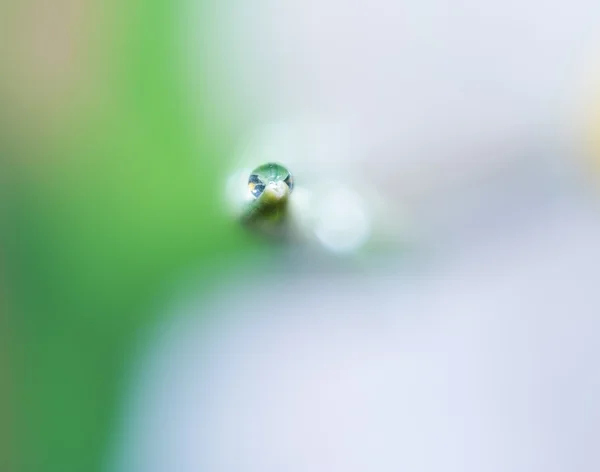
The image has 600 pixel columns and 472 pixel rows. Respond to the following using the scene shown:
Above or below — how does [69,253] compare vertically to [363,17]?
below

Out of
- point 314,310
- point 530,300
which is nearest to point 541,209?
point 530,300

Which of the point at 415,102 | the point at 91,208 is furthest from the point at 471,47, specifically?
the point at 91,208

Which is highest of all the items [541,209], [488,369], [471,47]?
[471,47]

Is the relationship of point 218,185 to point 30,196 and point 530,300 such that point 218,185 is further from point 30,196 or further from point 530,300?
point 530,300

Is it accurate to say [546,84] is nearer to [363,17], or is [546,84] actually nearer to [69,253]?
[363,17]

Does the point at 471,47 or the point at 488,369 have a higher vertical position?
the point at 471,47
